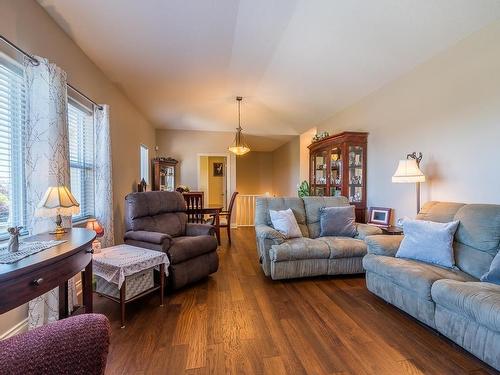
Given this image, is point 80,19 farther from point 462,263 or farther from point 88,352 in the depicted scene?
point 462,263

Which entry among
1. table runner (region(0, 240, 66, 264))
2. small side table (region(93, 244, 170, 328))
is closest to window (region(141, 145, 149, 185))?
small side table (region(93, 244, 170, 328))

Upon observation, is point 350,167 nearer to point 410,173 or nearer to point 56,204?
point 410,173

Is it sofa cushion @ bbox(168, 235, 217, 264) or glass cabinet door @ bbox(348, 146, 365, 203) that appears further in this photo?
glass cabinet door @ bbox(348, 146, 365, 203)

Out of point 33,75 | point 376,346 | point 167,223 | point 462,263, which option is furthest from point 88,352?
A: point 462,263

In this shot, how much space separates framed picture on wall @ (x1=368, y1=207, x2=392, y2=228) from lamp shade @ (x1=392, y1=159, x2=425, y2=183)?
0.81 m

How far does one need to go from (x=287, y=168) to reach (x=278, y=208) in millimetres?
3983

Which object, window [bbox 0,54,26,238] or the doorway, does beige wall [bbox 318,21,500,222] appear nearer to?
window [bbox 0,54,26,238]

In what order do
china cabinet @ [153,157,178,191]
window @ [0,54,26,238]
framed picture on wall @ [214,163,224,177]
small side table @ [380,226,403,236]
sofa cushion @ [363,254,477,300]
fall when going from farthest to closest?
framed picture on wall @ [214,163,224,177]
china cabinet @ [153,157,178,191]
small side table @ [380,226,403,236]
sofa cushion @ [363,254,477,300]
window @ [0,54,26,238]

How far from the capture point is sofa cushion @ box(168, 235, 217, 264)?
256 centimetres

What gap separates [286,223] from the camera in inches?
125

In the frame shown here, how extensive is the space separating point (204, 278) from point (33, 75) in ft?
8.24

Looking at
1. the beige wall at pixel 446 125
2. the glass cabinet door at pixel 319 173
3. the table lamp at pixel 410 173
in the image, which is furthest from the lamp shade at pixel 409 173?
the glass cabinet door at pixel 319 173

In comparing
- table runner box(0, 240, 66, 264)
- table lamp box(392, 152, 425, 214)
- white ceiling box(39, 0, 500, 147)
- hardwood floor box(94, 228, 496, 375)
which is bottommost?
hardwood floor box(94, 228, 496, 375)

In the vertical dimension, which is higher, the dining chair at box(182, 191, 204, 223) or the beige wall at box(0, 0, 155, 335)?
the beige wall at box(0, 0, 155, 335)
